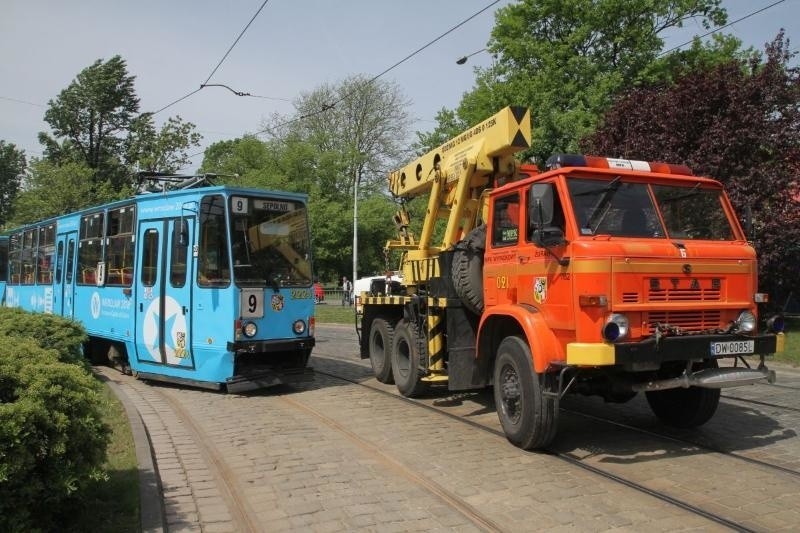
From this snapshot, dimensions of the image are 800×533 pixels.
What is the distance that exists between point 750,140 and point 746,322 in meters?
12.8

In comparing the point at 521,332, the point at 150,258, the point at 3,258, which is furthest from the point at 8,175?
the point at 521,332

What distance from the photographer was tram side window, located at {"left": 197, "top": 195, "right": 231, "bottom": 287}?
375 inches

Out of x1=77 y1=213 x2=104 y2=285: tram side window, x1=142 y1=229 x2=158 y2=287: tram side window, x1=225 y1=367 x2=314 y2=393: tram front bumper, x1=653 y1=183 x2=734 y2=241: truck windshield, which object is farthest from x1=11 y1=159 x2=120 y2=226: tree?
x1=653 y1=183 x2=734 y2=241: truck windshield

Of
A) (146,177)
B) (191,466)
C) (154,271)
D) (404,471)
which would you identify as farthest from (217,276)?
(146,177)

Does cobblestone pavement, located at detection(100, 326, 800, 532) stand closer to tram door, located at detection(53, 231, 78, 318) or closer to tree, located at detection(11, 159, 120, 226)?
tram door, located at detection(53, 231, 78, 318)

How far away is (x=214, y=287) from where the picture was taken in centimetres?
955

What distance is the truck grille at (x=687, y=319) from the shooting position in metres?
5.97

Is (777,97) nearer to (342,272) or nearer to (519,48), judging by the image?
(519,48)

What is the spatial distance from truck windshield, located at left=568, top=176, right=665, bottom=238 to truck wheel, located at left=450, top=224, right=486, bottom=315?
1.80 meters

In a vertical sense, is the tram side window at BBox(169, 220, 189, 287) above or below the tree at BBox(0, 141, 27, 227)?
below

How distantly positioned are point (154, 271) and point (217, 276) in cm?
164

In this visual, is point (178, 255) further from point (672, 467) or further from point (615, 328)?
point (672, 467)

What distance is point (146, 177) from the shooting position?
46.3ft

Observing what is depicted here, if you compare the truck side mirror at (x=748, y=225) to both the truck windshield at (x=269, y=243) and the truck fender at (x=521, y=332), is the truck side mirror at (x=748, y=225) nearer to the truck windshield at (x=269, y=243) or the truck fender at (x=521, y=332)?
the truck fender at (x=521, y=332)
